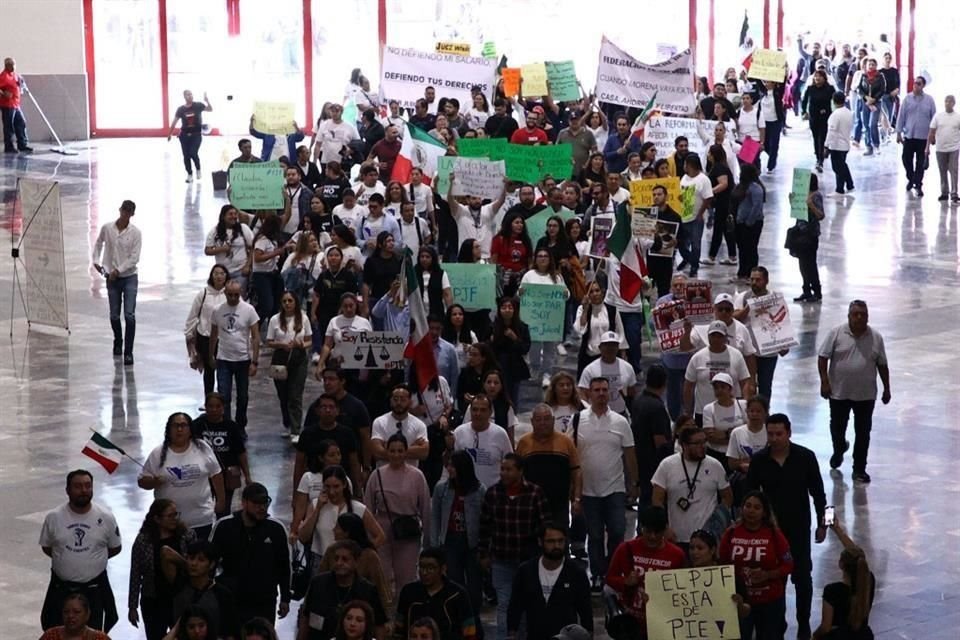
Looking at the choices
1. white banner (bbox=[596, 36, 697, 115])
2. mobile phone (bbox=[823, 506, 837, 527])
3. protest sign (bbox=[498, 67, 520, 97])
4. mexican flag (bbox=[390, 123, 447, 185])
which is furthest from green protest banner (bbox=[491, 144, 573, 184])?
mobile phone (bbox=[823, 506, 837, 527])

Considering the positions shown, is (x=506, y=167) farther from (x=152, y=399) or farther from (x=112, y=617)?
(x=112, y=617)

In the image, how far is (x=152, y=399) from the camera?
68.6 feet

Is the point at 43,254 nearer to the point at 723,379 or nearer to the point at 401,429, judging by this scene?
the point at 401,429

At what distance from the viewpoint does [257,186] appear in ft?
79.9

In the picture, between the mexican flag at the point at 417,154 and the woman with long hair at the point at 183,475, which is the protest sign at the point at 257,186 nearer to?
the mexican flag at the point at 417,154

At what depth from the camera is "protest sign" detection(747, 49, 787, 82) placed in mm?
40406

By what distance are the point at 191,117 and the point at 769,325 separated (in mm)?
22047

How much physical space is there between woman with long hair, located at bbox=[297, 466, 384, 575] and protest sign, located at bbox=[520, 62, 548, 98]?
22.9 meters

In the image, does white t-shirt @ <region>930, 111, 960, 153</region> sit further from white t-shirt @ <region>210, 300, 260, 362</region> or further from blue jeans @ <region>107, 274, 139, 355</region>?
white t-shirt @ <region>210, 300, 260, 362</region>

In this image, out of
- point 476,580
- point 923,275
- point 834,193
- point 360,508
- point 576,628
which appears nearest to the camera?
point 576,628

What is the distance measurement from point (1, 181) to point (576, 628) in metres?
30.4

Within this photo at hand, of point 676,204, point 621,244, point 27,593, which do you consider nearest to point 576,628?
point 27,593

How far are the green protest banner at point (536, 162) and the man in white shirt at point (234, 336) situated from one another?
7.50m

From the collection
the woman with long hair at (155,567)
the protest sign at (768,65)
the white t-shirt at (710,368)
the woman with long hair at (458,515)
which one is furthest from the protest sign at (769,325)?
the protest sign at (768,65)
